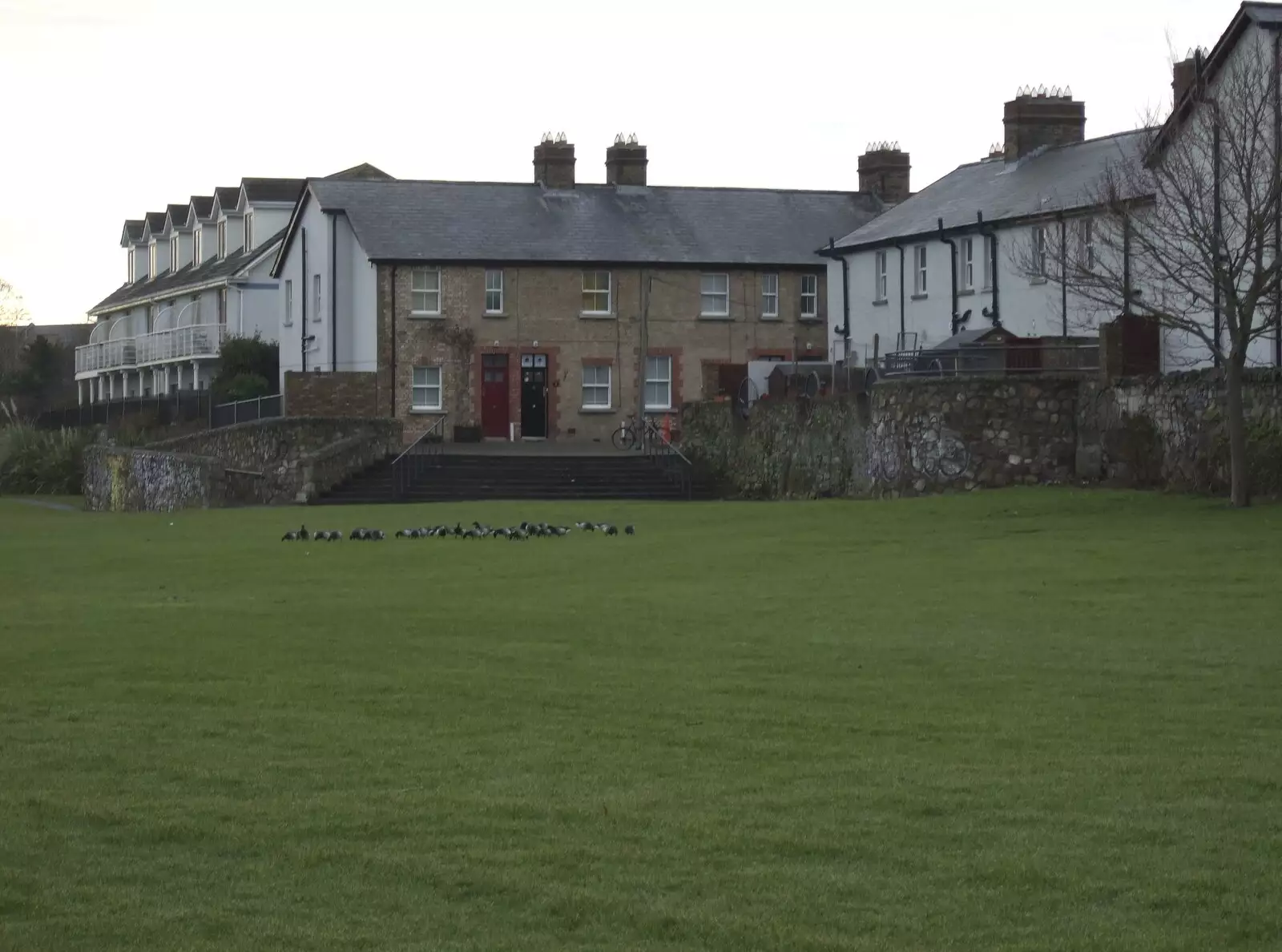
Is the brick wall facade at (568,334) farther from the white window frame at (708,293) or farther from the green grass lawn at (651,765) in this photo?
the green grass lawn at (651,765)

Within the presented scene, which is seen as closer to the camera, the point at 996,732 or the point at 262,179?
the point at 996,732

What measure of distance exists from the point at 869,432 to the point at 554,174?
22412 mm

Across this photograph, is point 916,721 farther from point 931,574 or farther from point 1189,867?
point 931,574

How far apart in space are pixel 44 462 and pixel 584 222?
18.5 meters

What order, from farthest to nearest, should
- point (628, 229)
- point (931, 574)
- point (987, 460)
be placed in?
point (628, 229) → point (987, 460) → point (931, 574)

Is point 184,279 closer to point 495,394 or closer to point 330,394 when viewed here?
point 495,394

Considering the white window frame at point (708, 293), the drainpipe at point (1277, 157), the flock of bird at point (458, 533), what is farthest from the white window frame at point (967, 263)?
the flock of bird at point (458, 533)

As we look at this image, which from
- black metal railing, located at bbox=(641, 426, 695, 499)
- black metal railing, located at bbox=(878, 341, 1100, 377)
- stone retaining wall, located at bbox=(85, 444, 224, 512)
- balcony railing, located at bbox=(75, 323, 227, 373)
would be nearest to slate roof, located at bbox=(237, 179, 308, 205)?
balcony railing, located at bbox=(75, 323, 227, 373)

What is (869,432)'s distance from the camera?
127ft

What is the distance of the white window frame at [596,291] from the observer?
2197 inches

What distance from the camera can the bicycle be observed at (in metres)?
49.6

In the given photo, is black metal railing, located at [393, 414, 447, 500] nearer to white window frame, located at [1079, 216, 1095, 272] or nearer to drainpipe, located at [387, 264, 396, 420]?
drainpipe, located at [387, 264, 396, 420]

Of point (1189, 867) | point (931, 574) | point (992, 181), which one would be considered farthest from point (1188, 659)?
point (992, 181)

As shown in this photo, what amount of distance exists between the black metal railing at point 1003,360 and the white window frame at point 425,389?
18856mm
